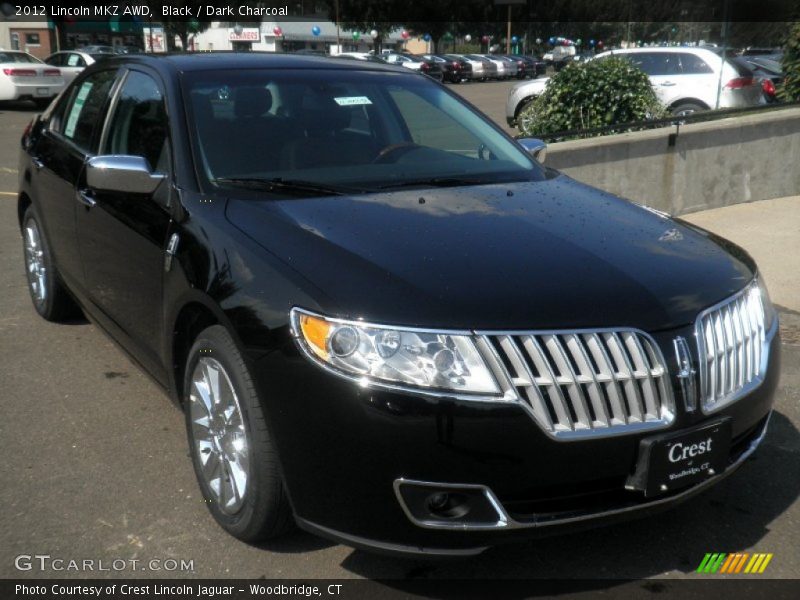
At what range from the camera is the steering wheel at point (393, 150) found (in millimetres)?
4062

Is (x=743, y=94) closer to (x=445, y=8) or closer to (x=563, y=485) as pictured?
(x=563, y=485)

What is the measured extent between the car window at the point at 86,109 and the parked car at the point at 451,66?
3748 cm

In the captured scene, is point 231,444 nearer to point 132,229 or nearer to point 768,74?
point 132,229

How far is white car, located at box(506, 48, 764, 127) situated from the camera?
15.0 meters

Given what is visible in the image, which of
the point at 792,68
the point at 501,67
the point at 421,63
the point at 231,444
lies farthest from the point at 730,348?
the point at 501,67

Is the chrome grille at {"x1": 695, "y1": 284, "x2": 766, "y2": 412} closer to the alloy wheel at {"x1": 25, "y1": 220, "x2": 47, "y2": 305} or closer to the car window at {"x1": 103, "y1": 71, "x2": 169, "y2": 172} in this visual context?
the car window at {"x1": 103, "y1": 71, "x2": 169, "y2": 172}

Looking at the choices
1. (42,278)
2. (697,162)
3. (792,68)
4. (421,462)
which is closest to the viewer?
(421,462)

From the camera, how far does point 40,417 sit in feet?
14.3

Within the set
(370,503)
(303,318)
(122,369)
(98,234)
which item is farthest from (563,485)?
(122,369)

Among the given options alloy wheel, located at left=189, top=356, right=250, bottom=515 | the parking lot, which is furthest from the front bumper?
the parking lot

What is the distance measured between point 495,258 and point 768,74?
63.6 ft

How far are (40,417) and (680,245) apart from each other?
116 inches

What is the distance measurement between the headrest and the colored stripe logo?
8.24ft

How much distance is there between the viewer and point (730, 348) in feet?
10.0
